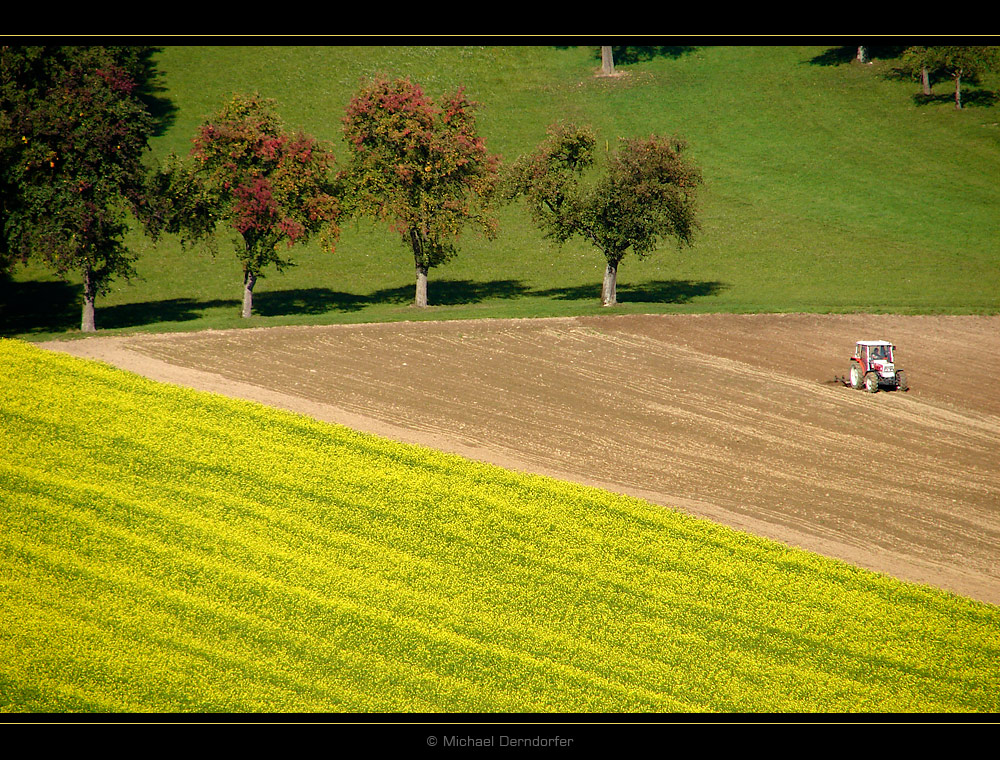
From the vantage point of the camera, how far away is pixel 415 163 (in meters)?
58.0

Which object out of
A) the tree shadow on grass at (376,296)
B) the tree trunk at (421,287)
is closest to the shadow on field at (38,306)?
the tree shadow on grass at (376,296)

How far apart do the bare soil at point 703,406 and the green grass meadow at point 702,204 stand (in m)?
5.61

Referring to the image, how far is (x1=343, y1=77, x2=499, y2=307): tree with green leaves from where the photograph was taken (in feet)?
188

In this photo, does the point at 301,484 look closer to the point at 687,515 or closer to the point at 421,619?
the point at 421,619

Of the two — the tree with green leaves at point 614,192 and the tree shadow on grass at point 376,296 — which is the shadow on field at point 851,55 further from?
the tree with green leaves at point 614,192

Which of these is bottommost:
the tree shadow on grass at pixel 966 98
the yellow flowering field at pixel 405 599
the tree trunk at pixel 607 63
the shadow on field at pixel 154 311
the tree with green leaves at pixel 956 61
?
the yellow flowering field at pixel 405 599

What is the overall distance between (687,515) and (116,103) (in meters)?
41.4

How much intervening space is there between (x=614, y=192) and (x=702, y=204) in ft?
109

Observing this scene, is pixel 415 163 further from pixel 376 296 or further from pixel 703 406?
pixel 703 406

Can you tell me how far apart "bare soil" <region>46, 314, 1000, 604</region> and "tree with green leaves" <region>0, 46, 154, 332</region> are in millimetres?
9465

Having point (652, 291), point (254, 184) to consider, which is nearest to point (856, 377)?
point (652, 291)

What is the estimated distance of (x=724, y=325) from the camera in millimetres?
52281

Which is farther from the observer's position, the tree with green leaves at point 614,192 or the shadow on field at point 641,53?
the shadow on field at point 641,53

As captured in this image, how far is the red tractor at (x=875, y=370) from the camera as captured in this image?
40781mm
